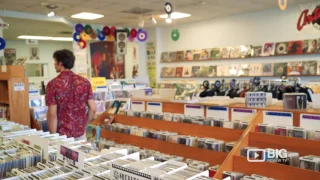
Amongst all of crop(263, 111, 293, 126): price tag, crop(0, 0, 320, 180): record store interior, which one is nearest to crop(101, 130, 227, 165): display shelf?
crop(0, 0, 320, 180): record store interior

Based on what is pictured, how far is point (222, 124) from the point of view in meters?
3.53

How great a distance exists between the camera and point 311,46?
7.07m

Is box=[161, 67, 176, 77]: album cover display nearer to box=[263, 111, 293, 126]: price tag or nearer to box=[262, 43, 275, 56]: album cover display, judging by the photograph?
box=[262, 43, 275, 56]: album cover display

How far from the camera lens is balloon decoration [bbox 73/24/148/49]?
9.22m

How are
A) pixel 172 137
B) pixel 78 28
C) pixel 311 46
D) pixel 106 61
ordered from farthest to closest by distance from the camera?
pixel 106 61 < pixel 78 28 < pixel 311 46 < pixel 172 137

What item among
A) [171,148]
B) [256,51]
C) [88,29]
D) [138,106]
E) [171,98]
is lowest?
[171,148]

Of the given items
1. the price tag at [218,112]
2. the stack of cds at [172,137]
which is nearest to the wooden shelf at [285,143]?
the stack of cds at [172,137]

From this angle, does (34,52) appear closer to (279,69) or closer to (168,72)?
(168,72)

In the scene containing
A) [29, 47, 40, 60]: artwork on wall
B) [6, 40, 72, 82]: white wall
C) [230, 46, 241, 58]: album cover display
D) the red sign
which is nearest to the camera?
the red sign

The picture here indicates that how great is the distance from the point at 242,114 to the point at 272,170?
90 cm

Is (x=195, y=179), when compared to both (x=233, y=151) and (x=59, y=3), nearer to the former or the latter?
(x=233, y=151)

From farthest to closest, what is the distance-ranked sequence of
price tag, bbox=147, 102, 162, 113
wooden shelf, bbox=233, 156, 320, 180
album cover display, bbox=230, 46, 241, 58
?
1. album cover display, bbox=230, 46, 241, 58
2. price tag, bbox=147, 102, 162, 113
3. wooden shelf, bbox=233, 156, 320, 180

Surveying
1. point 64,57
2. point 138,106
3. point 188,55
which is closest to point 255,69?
point 188,55

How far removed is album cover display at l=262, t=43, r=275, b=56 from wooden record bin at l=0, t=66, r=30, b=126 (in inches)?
224
